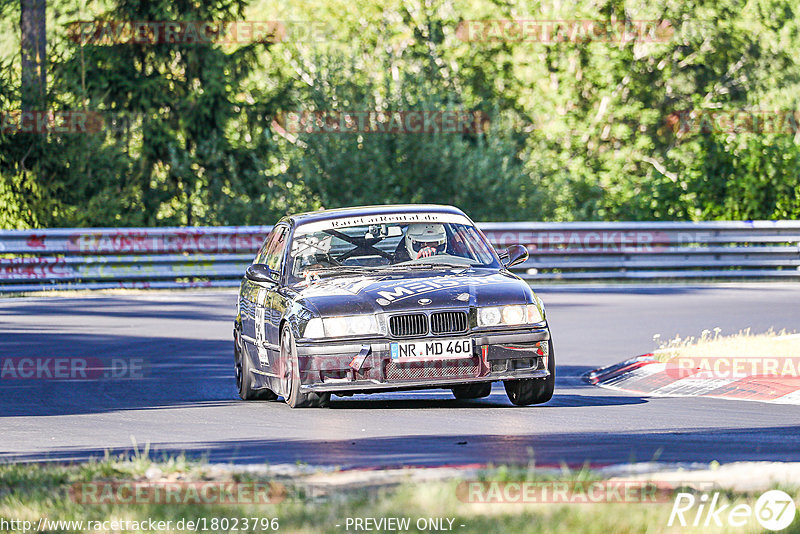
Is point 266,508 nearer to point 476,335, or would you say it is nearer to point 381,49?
point 476,335

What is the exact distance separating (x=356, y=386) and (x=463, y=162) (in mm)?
25857

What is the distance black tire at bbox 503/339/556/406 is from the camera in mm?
11344

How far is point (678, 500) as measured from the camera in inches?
246

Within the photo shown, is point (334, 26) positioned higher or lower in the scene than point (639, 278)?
higher

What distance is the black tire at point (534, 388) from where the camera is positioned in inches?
447

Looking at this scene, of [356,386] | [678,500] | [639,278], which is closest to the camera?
[678,500]

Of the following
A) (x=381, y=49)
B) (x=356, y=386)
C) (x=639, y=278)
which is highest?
(x=381, y=49)

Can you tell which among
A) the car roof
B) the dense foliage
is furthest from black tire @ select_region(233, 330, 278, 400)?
the dense foliage

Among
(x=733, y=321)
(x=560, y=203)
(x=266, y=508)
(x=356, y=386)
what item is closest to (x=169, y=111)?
(x=560, y=203)
